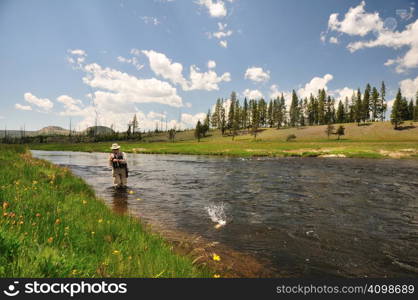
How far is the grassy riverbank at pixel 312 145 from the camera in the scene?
54.8 m

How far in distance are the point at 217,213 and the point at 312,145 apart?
67588mm

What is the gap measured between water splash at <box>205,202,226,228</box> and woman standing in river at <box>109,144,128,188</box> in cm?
710

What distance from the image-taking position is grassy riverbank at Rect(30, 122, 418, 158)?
54750mm

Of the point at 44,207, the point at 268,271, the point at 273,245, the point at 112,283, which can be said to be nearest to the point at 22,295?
the point at 112,283

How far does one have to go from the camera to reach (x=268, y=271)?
6109 millimetres

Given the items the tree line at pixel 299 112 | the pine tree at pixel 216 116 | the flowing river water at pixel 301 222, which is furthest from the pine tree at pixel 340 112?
the flowing river water at pixel 301 222

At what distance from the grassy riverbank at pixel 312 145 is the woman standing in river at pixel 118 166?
141ft

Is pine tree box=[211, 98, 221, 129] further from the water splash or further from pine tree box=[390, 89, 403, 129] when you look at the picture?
the water splash

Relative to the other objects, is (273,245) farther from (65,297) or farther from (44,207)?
(44,207)

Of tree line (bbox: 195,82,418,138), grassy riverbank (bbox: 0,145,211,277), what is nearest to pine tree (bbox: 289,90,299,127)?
tree line (bbox: 195,82,418,138)

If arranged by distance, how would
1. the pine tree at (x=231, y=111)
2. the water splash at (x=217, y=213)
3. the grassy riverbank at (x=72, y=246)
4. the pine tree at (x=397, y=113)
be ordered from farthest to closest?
the pine tree at (x=231, y=111)
the pine tree at (x=397, y=113)
the water splash at (x=217, y=213)
the grassy riverbank at (x=72, y=246)

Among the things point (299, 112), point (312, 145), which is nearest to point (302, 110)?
point (299, 112)

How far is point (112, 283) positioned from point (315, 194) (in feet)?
47.5

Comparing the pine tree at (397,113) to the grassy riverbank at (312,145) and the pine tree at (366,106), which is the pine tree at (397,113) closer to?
the grassy riverbank at (312,145)
